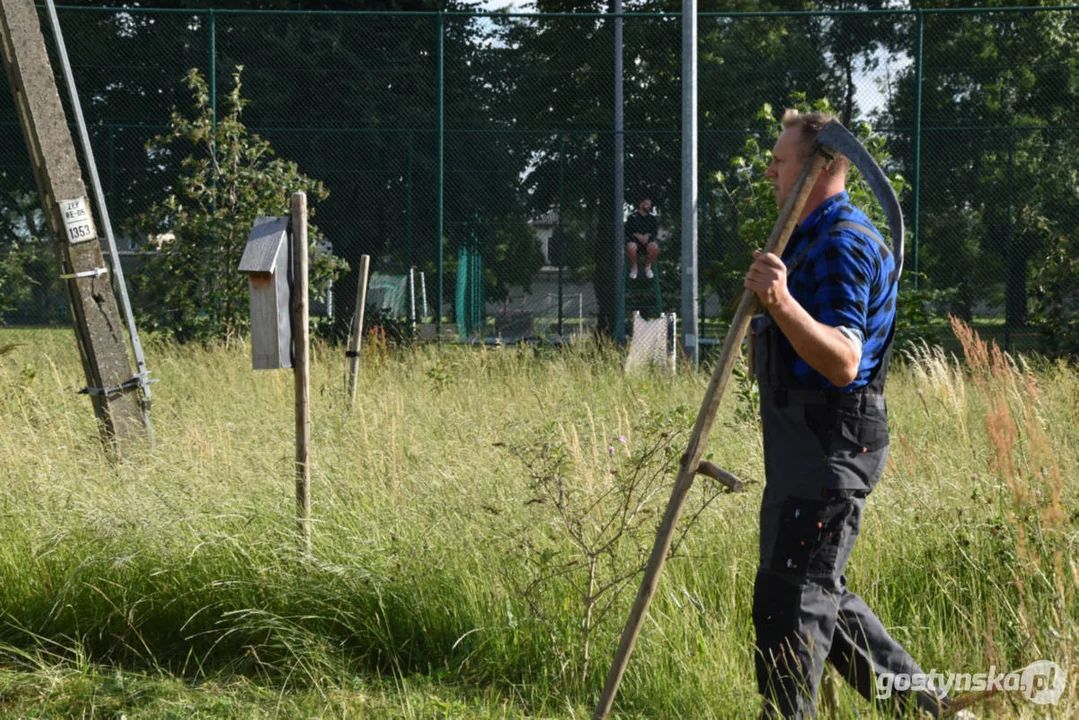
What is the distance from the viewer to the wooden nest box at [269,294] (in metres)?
4.20

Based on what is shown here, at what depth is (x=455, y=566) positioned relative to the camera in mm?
3938

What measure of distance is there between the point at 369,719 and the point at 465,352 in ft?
23.2

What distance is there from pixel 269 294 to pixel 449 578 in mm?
1299

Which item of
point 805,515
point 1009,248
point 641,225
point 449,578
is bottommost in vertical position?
point 449,578

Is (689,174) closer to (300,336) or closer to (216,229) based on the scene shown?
(216,229)

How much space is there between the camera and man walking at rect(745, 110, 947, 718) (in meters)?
2.73

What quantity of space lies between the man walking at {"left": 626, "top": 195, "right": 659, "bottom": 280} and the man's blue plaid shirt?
11.7m

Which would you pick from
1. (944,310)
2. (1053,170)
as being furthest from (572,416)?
(944,310)

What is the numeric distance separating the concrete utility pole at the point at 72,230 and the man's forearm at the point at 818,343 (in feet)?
12.7

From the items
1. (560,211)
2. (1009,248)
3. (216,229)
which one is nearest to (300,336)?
(216,229)

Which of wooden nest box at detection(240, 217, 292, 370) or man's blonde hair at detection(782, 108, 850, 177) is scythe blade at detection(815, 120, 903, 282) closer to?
man's blonde hair at detection(782, 108, 850, 177)

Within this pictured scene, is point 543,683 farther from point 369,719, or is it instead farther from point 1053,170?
point 1053,170

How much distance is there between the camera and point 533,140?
14.7 metres

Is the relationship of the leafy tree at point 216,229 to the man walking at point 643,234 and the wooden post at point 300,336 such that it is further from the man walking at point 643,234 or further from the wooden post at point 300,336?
the wooden post at point 300,336
